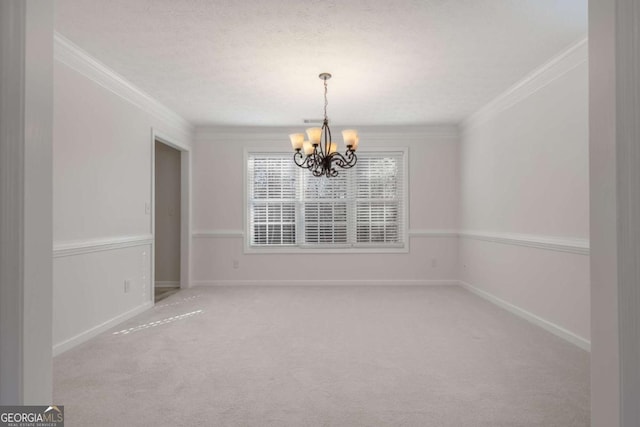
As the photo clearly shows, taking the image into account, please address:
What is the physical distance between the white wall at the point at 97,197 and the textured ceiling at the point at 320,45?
0.25 meters

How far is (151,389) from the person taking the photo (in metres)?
2.30

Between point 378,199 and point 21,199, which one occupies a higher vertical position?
point 378,199

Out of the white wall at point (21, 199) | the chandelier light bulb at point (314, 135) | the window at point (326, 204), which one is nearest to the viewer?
the white wall at point (21, 199)

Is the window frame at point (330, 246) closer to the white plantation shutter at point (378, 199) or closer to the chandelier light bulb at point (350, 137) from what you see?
the white plantation shutter at point (378, 199)

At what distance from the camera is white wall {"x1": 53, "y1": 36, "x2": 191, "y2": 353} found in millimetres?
3002

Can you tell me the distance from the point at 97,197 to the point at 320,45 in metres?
2.38

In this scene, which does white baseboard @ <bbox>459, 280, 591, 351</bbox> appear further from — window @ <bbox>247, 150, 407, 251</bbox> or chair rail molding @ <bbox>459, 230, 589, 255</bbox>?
window @ <bbox>247, 150, 407, 251</bbox>

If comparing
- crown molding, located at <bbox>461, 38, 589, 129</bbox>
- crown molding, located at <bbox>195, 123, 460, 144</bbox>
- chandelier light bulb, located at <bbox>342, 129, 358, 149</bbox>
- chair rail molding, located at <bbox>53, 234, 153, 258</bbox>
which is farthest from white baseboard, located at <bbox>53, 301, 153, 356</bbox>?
crown molding, located at <bbox>461, 38, 589, 129</bbox>

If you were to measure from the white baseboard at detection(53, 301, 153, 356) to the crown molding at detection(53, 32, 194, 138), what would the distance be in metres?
2.20

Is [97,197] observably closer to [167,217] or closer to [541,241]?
[167,217]

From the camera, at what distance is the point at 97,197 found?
3.46m

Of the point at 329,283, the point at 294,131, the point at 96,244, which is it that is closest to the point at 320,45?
the point at 96,244

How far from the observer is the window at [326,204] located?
5.88m

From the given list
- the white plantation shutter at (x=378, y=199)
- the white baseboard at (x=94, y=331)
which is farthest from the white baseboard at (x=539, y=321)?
the white baseboard at (x=94, y=331)
